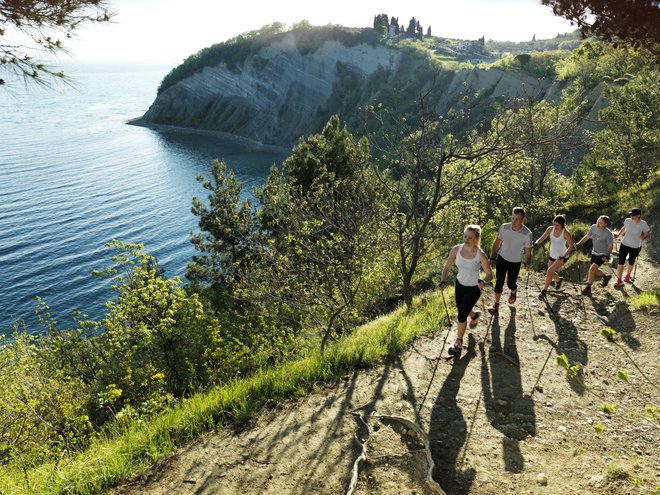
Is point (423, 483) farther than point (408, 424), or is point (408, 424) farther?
point (408, 424)

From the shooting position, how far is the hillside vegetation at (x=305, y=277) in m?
6.67

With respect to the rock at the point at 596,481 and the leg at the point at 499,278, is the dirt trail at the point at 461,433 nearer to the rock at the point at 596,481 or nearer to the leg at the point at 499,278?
the rock at the point at 596,481

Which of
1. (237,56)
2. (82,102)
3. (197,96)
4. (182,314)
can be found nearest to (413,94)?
(237,56)

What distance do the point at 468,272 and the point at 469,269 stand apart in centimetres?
6

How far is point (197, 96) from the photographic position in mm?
124875

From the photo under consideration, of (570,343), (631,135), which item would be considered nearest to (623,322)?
(570,343)

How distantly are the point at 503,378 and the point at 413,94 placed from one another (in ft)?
350

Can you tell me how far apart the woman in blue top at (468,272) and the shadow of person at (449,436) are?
96cm

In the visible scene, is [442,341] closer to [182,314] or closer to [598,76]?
[182,314]

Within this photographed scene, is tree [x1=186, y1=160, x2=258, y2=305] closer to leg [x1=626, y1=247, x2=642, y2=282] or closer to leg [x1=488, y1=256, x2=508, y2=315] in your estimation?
leg [x1=488, y1=256, x2=508, y2=315]

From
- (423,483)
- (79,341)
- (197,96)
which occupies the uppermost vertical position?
(197,96)

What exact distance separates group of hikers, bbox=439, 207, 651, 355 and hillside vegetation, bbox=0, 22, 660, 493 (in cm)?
139

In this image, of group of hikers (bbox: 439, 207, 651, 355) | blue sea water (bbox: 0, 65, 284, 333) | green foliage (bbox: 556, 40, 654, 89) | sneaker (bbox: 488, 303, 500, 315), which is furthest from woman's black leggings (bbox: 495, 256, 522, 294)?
green foliage (bbox: 556, 40, 654, 89)

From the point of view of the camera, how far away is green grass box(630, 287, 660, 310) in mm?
8977
